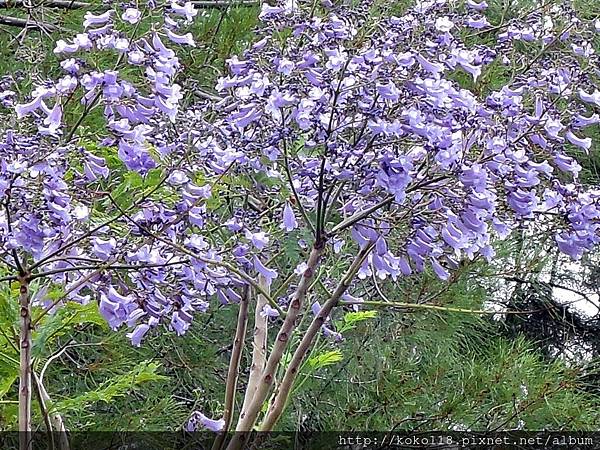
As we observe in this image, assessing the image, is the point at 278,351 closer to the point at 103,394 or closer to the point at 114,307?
the point at 114,307

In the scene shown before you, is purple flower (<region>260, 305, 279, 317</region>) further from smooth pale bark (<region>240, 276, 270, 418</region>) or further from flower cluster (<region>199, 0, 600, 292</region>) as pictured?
flower cluster (<region>199, 0, 600, 292</region>)

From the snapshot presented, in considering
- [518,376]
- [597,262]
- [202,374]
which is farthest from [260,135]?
[597,262]

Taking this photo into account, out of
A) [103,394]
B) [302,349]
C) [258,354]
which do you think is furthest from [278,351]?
[103,394]

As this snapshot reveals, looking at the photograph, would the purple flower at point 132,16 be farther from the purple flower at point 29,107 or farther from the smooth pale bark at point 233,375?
the smooth pale bark at point 233,375

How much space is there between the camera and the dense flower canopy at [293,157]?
2.02ft

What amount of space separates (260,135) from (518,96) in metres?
0.22

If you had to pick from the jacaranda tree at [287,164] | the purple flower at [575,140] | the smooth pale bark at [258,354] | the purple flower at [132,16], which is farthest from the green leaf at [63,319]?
the purple flower at [575,140]

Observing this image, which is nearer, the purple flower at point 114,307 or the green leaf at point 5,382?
the purple flower at point 114,307

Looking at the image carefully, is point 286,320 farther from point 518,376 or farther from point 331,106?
point 518,376

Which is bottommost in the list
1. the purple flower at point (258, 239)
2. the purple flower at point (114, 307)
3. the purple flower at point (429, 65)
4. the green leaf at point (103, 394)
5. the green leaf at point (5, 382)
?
the green leaf at point (5, 382)

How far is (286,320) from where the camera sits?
65cm

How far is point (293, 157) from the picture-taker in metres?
0.68

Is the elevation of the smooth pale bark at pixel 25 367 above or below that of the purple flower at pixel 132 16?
below

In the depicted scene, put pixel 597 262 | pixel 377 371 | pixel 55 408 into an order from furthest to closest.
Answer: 1. pixel 597 262
2. pixel 377 371
3. pixel 55 408
